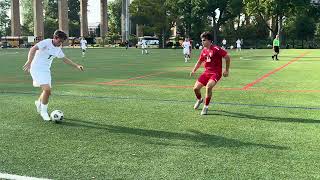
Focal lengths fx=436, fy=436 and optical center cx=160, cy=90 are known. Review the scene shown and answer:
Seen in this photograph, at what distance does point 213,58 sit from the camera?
9.71 m

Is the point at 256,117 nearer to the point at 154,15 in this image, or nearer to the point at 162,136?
the point at 162,136

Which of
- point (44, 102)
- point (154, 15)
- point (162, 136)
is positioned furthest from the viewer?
point (154, 15)

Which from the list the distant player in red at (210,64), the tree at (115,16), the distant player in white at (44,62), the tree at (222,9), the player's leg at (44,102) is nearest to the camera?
the distant player in white at (44,62)

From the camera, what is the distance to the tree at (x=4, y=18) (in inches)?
5007

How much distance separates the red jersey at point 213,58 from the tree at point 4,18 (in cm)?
12399

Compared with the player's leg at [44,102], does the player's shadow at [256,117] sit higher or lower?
lower

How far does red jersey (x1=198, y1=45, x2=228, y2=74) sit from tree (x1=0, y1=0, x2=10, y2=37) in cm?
12399

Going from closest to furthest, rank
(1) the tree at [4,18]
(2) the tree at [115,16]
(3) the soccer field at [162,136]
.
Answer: (3) the soccer field at [162,136]
(2) the tree at [115,16]
(1) the tree at [4,18]

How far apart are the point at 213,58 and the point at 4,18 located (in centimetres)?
13275

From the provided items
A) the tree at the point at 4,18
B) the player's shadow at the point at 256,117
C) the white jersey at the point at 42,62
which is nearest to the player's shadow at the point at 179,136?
the white jersey at the point at 42,62

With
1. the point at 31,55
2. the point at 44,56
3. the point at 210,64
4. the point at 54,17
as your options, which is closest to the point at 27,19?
the point at 54,17

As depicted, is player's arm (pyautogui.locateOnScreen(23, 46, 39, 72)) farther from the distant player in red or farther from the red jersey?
the red jersey

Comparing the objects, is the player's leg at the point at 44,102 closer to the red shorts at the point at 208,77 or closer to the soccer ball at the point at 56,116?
the soccer ball at the point at 56,116

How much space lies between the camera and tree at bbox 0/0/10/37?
127188 mm
